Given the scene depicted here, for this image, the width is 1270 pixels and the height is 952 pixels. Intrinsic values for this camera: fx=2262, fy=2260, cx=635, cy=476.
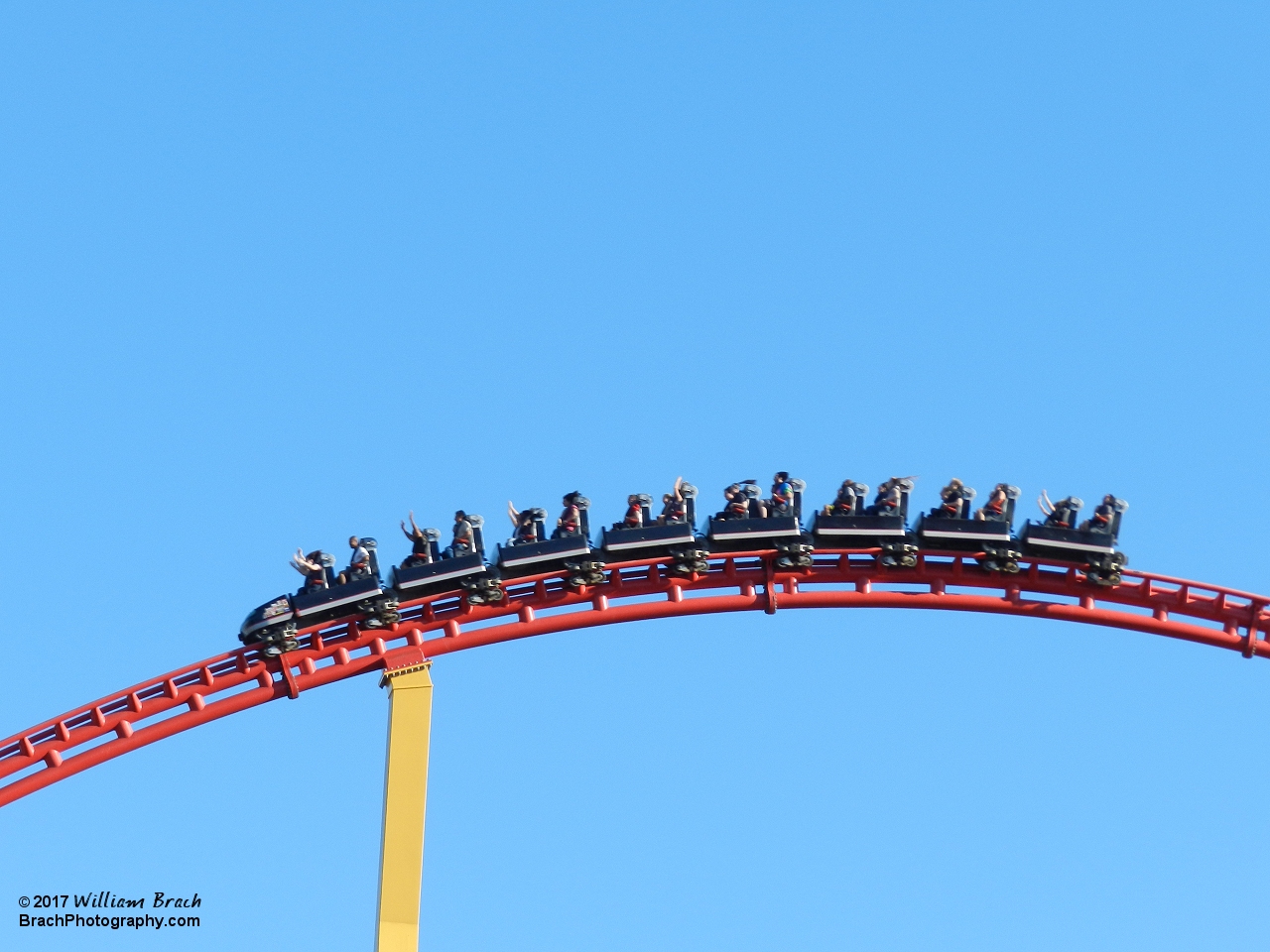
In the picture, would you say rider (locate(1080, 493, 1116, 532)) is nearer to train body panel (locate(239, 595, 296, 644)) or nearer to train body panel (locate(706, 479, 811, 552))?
train body panel (locate(706, 479, 811, 552))

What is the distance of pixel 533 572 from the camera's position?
17938mm

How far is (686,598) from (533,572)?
127 cm

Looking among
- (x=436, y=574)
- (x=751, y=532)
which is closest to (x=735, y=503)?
(x=751, y=532)

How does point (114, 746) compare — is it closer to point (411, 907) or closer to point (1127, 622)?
point (411, 907)

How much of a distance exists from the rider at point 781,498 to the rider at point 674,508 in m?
0.70

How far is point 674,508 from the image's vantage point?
18406mm

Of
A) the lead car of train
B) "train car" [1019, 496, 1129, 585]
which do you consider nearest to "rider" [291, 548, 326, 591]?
the lead car of train

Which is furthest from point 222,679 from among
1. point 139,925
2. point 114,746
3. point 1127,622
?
point 1127,622

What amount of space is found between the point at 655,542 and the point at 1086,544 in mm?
3575

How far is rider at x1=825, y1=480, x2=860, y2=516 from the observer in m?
18.5

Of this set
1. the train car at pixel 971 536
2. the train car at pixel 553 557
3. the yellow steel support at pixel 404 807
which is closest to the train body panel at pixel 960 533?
the train car at pixel 971 536

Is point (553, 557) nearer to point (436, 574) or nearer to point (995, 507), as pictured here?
point (436, 574)

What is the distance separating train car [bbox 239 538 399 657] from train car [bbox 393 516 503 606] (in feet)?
0.58

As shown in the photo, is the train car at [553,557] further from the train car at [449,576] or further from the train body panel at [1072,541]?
the train body panel at [1072,541]
